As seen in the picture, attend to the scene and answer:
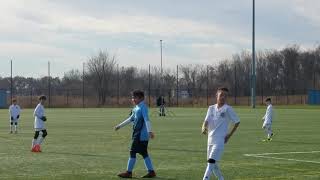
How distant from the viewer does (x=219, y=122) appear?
11703 millimetres

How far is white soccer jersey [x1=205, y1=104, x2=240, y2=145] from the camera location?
11703 millimetres

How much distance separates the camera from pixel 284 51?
12825 cm

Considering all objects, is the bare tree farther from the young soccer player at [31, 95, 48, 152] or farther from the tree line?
the young soccer player at [31, 95, 48, 152]

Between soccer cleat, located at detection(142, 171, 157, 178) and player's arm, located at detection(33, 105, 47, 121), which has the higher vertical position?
player's arm, located at detection(33, 105, 47, 121)

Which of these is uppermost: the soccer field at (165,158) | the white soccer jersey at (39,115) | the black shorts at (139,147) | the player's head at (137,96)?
the player's head at (137,96)

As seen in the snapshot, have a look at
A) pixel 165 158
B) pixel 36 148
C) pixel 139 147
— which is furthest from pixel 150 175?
pixel 36 148

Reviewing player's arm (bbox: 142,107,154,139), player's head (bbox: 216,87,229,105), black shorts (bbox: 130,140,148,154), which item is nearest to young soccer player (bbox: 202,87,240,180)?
player's head (bbox: 216,87,229,105)

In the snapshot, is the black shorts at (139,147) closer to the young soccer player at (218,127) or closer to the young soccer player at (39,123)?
the young soccer player at (218,127)

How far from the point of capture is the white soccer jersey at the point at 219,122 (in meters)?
11.7

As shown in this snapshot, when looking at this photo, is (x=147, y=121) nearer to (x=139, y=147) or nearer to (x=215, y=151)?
(x=139, y=147)

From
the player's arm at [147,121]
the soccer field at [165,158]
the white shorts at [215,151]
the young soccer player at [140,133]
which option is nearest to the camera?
the white shorts at [215,151]

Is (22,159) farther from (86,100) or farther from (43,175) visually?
(86,100)

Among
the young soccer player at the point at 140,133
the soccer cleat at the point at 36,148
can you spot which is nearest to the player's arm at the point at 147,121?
the young soccer player at the point at 140,133

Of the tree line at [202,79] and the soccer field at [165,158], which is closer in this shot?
the soccer field at [165,158]
